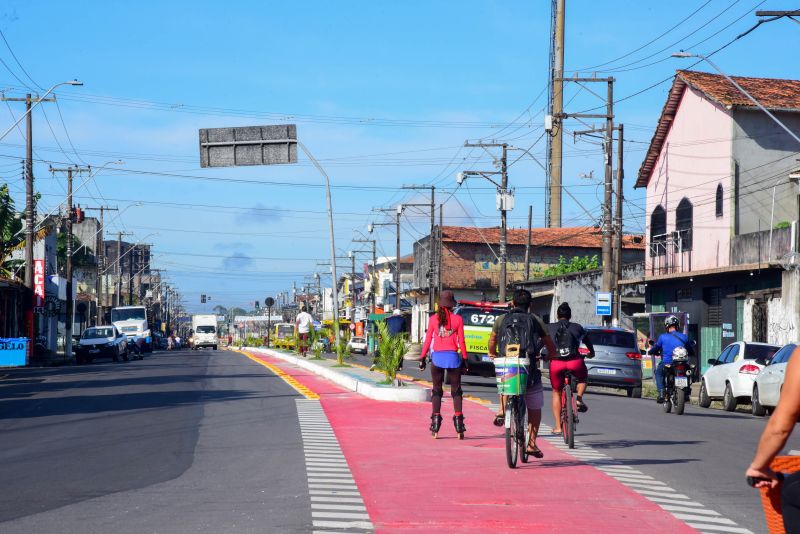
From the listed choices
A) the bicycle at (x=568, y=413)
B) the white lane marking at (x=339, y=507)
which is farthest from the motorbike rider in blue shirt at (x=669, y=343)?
the white lane marking at (x=339, y=507)

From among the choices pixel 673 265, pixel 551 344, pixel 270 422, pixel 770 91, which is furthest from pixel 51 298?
pixel 551 344

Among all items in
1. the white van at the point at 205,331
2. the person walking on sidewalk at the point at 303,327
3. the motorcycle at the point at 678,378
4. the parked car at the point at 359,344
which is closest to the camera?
the motorcycle at the point at 678,378

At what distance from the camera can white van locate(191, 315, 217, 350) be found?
312ft

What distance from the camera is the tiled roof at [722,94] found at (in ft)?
131

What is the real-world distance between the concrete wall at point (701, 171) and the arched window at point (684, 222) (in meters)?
0.32

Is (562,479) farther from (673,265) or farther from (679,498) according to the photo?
(673,265)

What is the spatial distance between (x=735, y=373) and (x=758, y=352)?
91 cm

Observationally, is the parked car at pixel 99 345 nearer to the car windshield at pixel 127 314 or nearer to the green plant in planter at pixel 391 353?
the car windshield at pixel 127 314

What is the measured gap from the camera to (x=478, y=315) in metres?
28.6

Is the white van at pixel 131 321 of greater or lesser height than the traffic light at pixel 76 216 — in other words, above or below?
below

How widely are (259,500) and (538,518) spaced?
2.34 metres

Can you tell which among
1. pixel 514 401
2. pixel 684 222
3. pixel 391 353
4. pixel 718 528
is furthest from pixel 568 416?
pixel 684 222

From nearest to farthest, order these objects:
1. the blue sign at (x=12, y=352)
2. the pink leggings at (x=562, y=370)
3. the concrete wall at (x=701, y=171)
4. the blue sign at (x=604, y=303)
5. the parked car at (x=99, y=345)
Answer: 1. the pink leggings at (x=562, y=370)
2. the blue sign at (x=604, y=303)
3. the concrete wall at (x=701, y=171)
4. the blue sign at (x=12, y=352)
5. the parked car at (x=99, y=345)

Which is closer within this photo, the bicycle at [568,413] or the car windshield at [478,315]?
the bicycle at [568,413]
